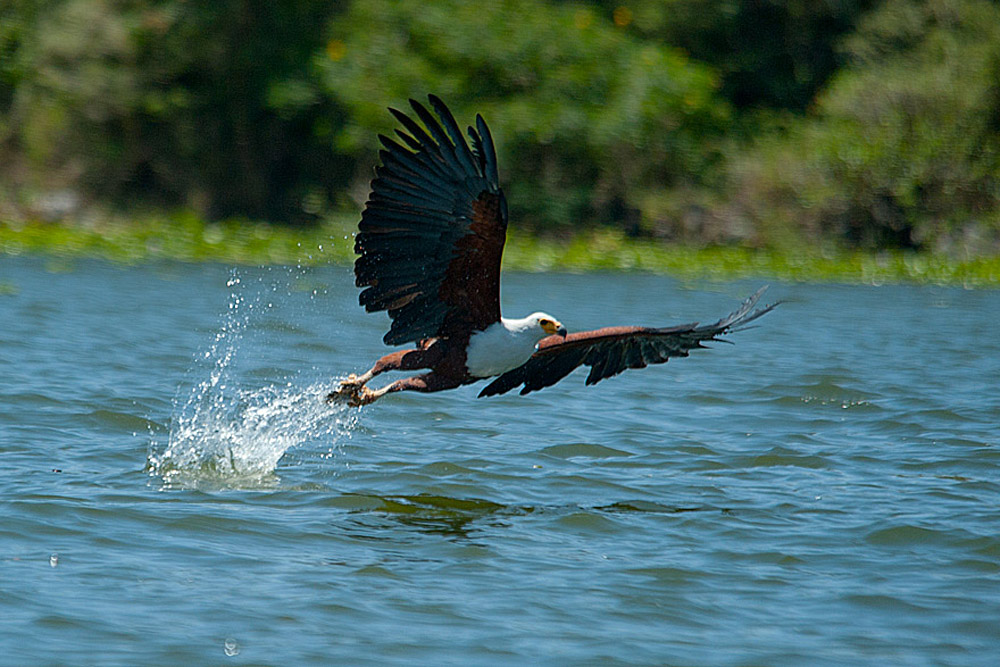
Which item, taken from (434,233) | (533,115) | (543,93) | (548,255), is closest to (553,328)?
(434,233)

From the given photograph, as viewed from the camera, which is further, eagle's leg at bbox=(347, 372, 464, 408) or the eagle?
eagle's leg at bbox=(347, 372, 464, 408)

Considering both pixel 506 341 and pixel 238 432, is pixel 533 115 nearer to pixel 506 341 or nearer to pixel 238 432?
pixel 238 432

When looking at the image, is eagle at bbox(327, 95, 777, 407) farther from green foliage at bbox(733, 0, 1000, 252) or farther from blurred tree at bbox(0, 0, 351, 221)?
blurred tree at bbox(0, 0, 351, 221)

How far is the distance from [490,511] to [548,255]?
1154 cm

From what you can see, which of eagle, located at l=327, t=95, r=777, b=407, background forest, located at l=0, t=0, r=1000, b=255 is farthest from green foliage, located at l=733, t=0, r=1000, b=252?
eagle, located at l=327, t=95, r=777, b=407

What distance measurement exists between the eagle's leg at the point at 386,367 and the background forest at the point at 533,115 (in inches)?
517

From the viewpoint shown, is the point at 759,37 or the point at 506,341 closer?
the point at 506,341

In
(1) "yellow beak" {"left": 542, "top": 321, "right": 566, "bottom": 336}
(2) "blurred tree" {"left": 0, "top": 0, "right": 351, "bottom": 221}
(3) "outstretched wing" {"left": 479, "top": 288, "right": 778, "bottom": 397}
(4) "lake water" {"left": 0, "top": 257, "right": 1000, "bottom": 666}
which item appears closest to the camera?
(4) "lake water" {"left": 0, "top": 257, "right": 1000, "bottom": 666}

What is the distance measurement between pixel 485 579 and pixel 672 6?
60.7ft

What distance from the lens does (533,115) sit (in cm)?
1936

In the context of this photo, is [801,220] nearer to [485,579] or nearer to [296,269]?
[296,269]

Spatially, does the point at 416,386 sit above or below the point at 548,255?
below

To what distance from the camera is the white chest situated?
5.71 meters

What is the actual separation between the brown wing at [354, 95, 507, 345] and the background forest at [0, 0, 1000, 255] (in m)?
13.4
